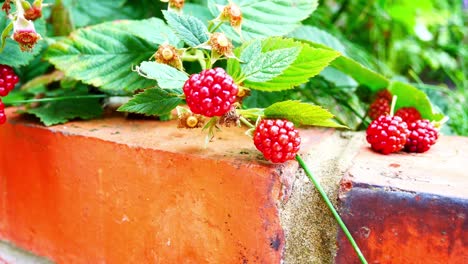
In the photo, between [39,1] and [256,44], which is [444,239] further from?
[39,1]

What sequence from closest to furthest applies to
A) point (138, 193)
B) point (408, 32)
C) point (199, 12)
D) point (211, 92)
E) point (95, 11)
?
point (211, 92)
point (138, 193)
point (199, 12)
point (95, 11)
point (408, 32)

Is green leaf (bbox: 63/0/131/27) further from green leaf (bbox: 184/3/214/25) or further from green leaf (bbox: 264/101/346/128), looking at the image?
green leaf (bbox: 264/101/346/128)

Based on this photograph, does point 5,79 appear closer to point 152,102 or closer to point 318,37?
point 152,102

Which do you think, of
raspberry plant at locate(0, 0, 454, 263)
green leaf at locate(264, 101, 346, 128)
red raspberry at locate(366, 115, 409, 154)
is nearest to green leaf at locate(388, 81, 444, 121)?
raspberry plant at locate(0, 0, 454, 263)

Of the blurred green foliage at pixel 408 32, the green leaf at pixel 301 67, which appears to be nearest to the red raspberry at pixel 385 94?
the green leaf at pixel 301 67

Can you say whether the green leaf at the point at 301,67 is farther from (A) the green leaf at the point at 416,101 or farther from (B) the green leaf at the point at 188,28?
Answer: (A) the green leaf at the point at 416,101

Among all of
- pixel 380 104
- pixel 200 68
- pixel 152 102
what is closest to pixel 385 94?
pixel 380 104

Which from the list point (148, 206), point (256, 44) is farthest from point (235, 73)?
point (148, 206)
